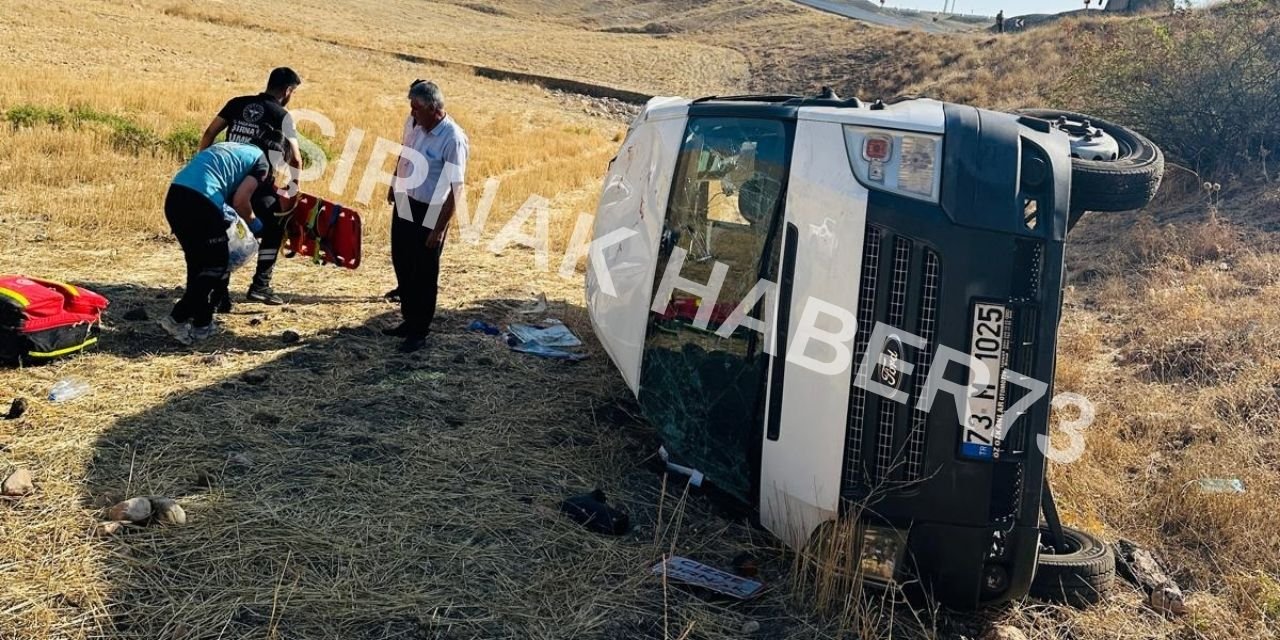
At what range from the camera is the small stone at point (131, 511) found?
359 cm

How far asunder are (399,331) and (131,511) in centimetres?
293

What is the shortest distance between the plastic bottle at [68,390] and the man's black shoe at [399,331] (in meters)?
1.92

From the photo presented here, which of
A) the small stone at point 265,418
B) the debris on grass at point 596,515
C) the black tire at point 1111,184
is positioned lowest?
the debris on grass at point 596,515

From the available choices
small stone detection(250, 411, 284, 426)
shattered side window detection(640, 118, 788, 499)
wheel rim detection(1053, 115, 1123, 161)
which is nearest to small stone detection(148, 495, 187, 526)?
small stone detection(250, 411, 284, 426)

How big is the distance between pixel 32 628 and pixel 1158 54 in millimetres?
13039

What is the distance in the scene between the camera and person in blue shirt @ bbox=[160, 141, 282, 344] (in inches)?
223

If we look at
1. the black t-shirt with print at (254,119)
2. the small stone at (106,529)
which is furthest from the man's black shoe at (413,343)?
the small stone at (106,529)

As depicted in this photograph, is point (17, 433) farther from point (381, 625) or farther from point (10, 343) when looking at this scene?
point (381, 625)

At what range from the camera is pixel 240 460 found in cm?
427

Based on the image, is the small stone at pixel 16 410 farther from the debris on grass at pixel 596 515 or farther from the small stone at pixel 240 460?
the debris on grass at pixel 596 515

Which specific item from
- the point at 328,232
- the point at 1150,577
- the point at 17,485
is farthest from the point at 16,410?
the point at 1150,577

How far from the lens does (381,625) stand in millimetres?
3164

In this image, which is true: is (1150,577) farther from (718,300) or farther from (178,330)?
(178,330)

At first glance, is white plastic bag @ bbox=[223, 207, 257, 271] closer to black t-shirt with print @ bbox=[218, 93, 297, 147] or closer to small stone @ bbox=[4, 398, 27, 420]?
black t-shirt with print @ bbox=[218, 93, 297, 147]
